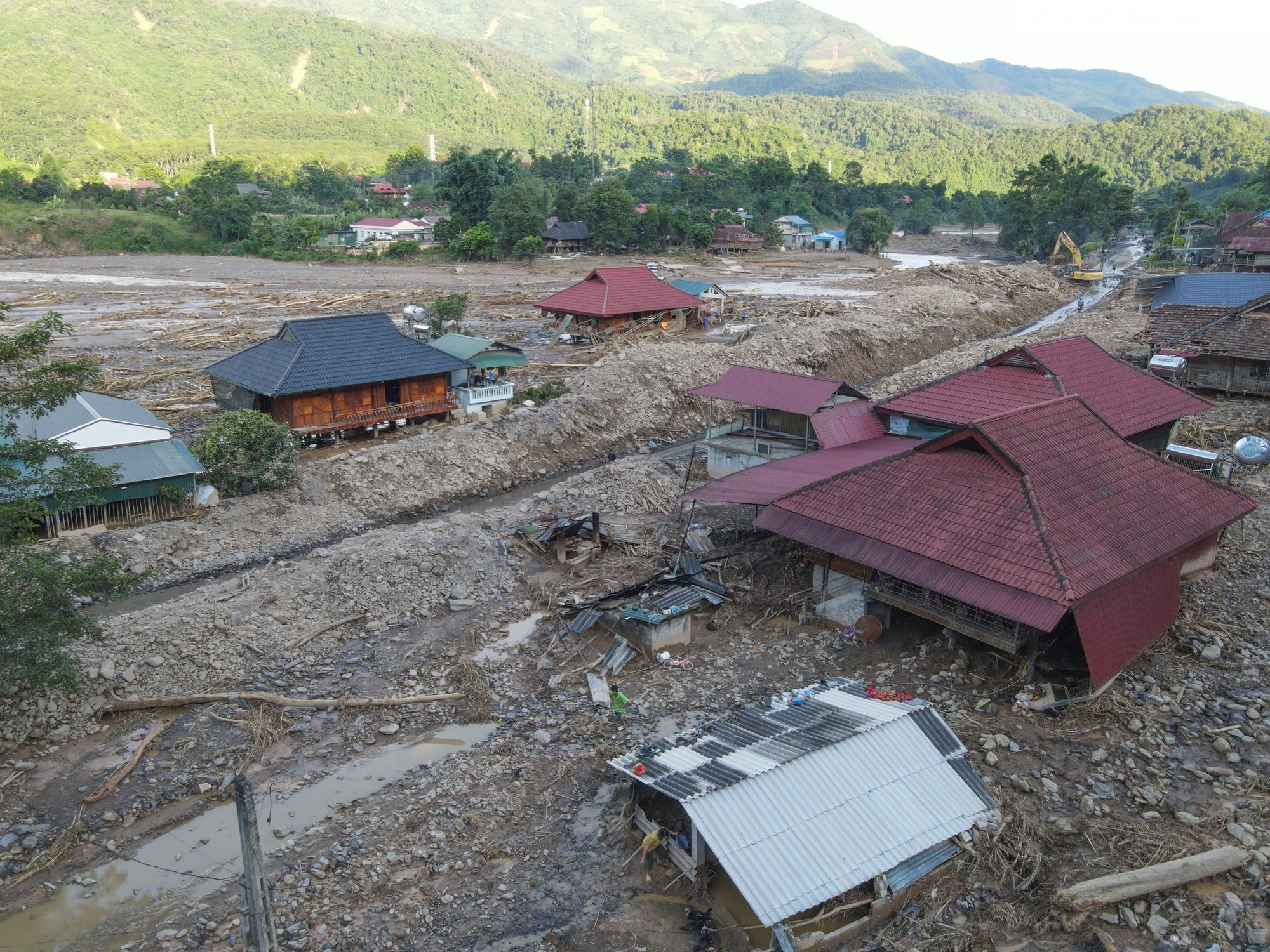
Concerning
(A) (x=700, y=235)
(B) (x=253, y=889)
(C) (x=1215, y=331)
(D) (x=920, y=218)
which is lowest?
(B) (x=253, y=889)

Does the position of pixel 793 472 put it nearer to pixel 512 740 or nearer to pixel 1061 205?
pixel 512 740

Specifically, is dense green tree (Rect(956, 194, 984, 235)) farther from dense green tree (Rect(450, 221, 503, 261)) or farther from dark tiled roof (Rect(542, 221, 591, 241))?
dense green tree (Rect(450, 221, 503, 261))

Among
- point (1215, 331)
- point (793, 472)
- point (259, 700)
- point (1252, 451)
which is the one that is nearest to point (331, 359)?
point (259, 700)

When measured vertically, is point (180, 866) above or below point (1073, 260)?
below

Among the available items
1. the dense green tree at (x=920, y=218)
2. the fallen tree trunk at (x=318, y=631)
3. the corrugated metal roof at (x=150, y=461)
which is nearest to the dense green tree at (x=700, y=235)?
the dense green tree at (x=920, y=218)

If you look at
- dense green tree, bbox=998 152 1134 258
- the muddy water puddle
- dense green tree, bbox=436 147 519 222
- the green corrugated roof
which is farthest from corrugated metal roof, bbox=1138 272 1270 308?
dense green tree, bbox=436 147 519 222

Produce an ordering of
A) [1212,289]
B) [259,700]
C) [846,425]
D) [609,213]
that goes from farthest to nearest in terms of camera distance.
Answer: [609,213]
[1212,289]
[846,425]
[259,700]
